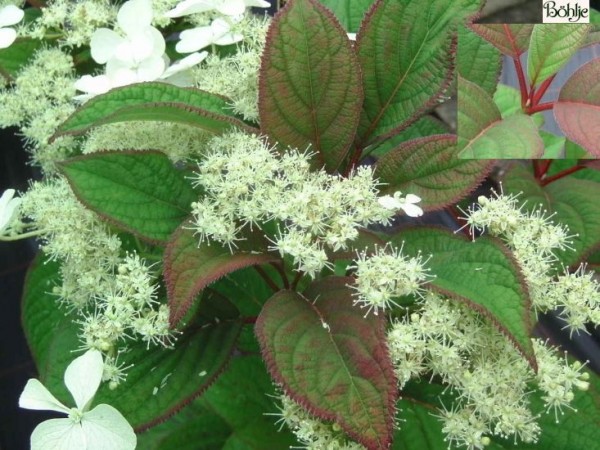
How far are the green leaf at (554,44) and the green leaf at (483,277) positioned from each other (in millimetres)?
212

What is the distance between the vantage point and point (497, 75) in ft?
2.52

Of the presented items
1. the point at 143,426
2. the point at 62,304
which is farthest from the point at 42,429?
the point at 62,304

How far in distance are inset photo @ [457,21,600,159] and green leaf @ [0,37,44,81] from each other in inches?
20.7

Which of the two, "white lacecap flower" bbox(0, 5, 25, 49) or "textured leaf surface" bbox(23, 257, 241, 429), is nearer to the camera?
"textured leaf surface" bbox(23, 257, 241, 429)

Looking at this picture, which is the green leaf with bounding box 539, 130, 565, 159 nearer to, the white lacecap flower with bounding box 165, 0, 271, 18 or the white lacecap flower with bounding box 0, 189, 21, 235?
the white lacecap flower with bounding box 165, 0, 271, 18

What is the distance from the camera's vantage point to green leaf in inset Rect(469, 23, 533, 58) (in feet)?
2.45

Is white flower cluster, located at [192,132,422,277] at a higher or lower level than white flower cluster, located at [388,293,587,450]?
higher

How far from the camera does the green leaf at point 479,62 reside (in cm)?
77

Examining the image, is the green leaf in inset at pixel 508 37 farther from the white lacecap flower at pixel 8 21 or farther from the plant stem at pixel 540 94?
the white lacecap flower at pixel 8 21

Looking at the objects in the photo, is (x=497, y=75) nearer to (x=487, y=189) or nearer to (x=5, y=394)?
(x=487, y=189)

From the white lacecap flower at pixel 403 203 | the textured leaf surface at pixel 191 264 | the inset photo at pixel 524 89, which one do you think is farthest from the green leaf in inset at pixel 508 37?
the textured leaf surface at pixel 191 264

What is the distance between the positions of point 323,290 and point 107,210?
20cm

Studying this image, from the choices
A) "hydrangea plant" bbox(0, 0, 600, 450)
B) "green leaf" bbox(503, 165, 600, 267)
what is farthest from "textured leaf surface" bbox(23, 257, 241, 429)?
"green leaf" bbox(503, 165, 600, 267)

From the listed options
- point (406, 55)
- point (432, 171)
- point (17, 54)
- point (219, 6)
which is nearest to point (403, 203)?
point (432, 171)
